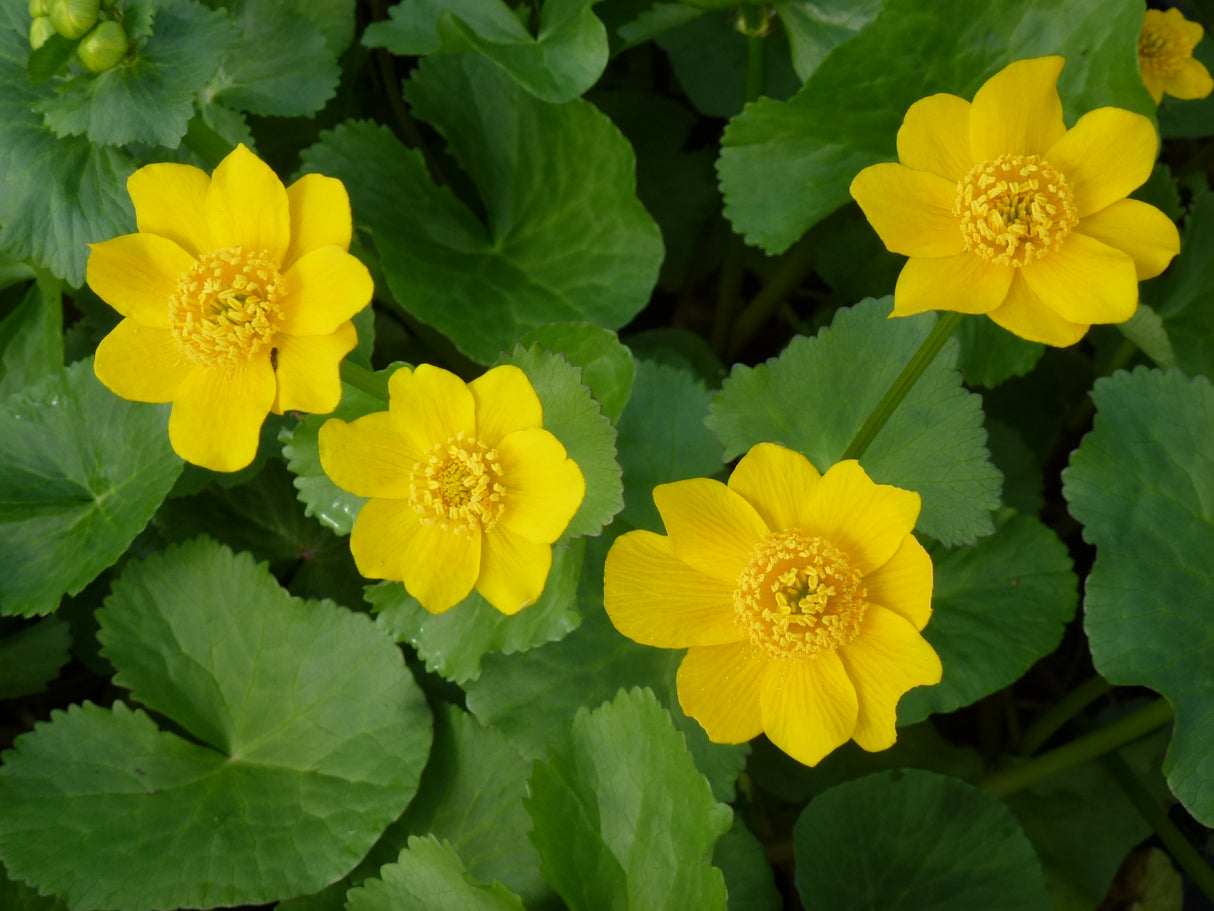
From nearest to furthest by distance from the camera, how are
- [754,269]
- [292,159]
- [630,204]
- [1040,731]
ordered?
[630,204] < [1040,731] < [292,159] < [754,269]

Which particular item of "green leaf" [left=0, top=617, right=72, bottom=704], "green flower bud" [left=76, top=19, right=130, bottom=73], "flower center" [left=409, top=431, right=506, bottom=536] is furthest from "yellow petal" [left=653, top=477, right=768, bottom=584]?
"green leaf" [left=0, top=617, right=72, bottom=704]

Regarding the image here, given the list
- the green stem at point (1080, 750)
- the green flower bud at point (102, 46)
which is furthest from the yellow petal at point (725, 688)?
the green flower bud at point (102, 46)

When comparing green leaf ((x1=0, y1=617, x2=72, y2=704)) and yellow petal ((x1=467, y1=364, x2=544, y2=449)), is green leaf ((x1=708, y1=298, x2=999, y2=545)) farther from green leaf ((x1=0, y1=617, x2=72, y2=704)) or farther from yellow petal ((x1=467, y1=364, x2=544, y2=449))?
green leaf ((x1=0, y1=617, x2=72, y2=704))

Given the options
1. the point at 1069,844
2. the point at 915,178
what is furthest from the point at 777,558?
the point at 1069,844

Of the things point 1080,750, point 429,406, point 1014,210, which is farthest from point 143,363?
point 1080,750

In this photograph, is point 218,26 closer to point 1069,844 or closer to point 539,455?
point 539,455

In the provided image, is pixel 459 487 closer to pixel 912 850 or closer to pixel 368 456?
pixel 368 456

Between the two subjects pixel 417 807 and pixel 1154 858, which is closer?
pixel 417 807

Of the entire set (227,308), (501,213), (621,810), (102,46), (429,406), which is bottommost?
(621,810)
